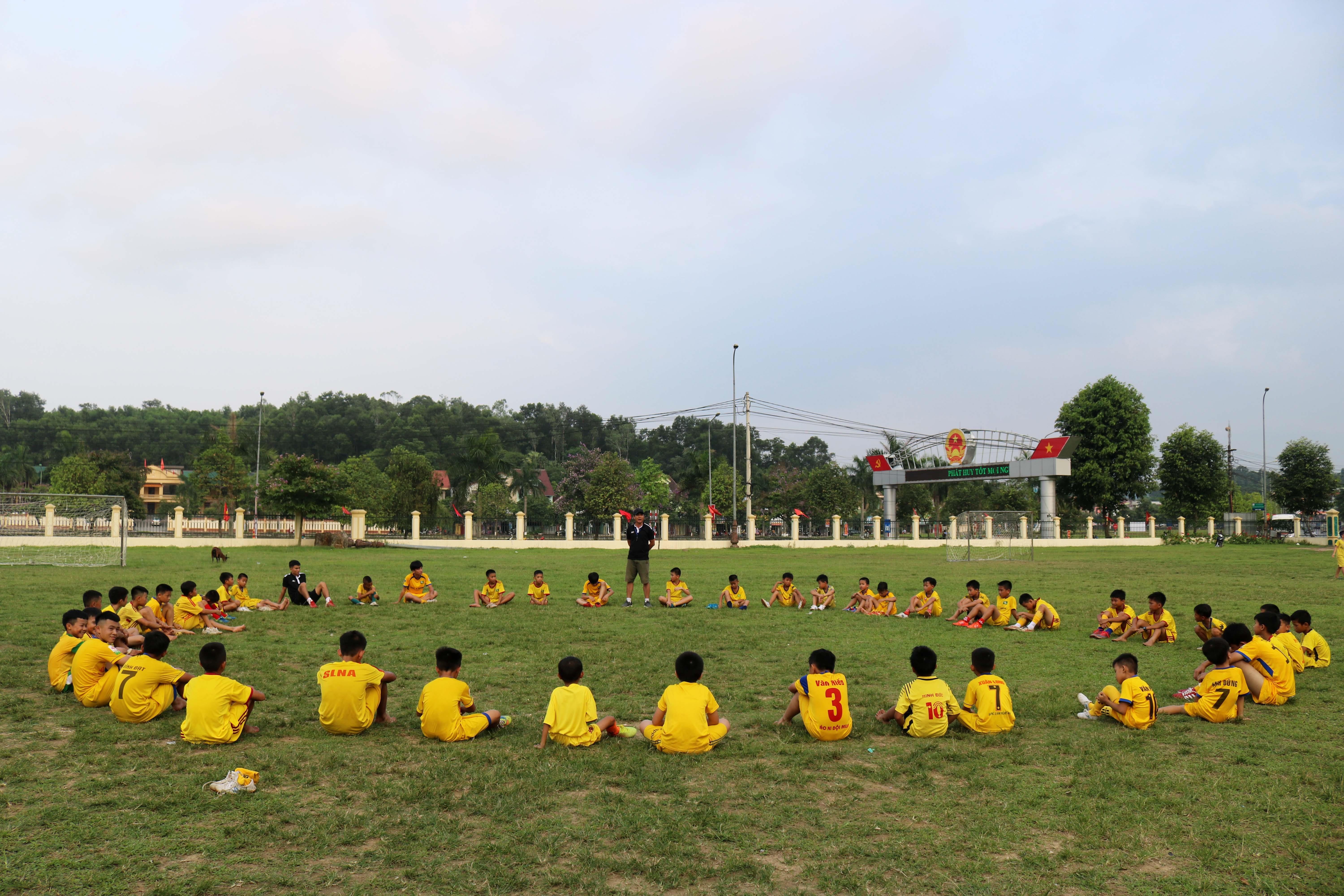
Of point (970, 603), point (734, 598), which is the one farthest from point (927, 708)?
point (734, 598)

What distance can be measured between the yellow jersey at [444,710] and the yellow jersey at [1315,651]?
10.6 m

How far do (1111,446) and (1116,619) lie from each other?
55.2 m

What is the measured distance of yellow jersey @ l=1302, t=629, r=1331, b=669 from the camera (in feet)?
34.4

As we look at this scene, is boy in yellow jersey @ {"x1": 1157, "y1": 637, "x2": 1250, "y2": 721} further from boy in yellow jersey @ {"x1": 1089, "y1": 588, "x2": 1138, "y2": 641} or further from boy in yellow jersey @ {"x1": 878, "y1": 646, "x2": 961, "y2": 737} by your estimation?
boy in yellow jersey @ {"x1": 1089, "y1": 588, "x2": 1138, "y2": 641}

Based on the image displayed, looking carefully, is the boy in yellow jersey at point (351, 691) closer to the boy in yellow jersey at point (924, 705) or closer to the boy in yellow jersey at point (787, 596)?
the boy in yellow jersey at point (924, 705)

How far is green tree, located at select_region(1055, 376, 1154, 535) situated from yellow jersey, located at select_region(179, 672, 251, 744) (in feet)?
215

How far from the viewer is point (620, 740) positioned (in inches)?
289

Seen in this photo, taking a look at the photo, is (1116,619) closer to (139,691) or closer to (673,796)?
(673,796)

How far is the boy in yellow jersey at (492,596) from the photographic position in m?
17.4

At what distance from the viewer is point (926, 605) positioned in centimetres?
1680

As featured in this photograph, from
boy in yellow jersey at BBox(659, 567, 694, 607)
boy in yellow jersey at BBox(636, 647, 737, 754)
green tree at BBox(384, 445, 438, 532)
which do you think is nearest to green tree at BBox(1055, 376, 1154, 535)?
green tree at BBox(384, 445, 438, 532)

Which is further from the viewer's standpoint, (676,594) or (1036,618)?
(676,594)

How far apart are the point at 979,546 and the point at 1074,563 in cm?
702

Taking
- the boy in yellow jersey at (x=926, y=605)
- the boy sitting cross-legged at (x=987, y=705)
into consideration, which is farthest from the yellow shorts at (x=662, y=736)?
the boy in yellow jersey at (x=926, y=605)
